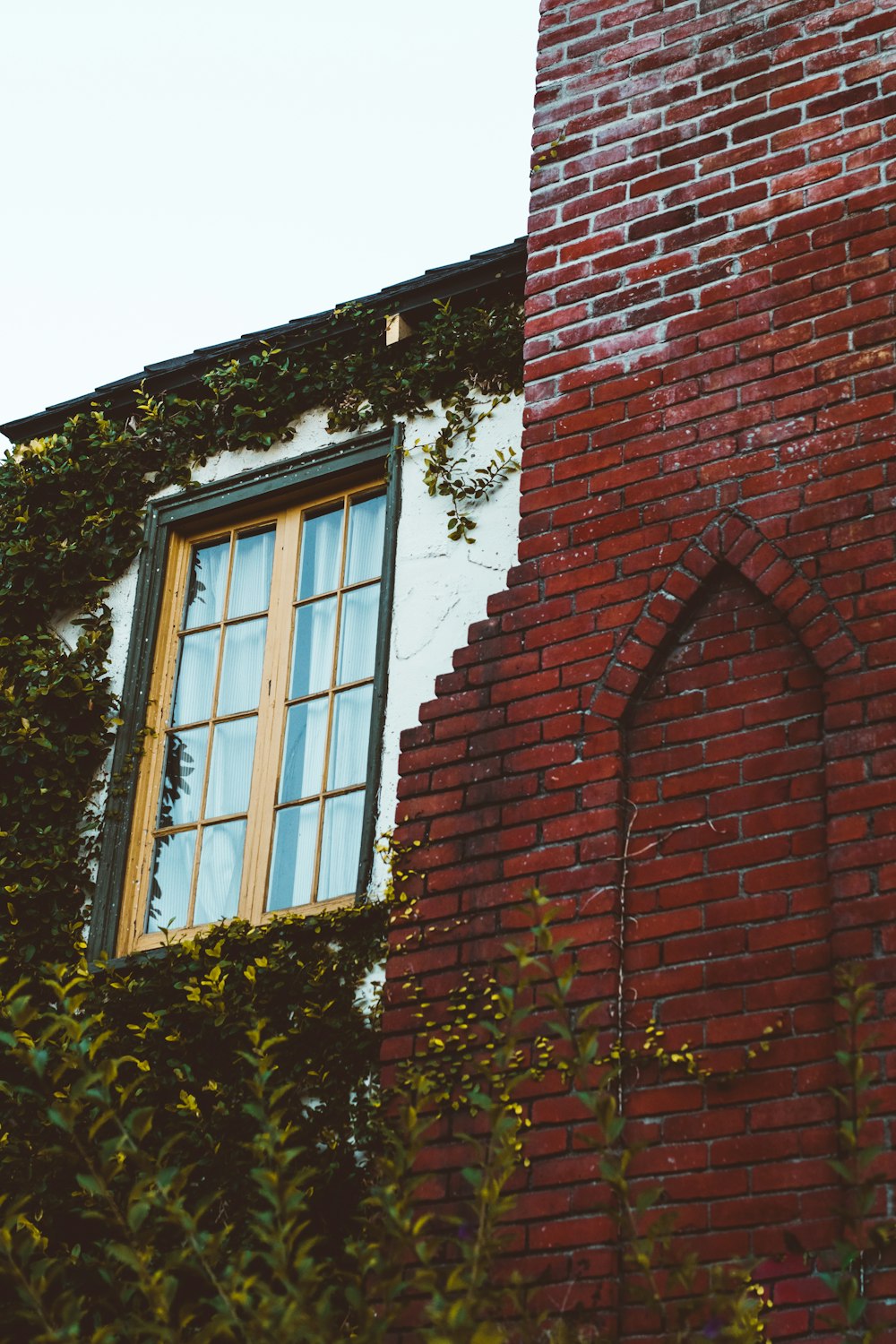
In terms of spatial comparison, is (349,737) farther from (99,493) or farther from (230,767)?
(99,493)

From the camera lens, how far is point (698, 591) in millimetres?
4855

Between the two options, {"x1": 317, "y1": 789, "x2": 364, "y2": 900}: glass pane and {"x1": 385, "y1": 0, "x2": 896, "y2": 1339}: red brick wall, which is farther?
{"x1": 317, "y1": 789, "x2": 364, "y2": 900}: glass pane

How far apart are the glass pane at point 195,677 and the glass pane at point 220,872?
1.80 ft

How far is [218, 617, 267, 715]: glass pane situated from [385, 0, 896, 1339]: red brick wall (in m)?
1.71

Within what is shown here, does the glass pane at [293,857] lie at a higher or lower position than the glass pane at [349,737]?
lower

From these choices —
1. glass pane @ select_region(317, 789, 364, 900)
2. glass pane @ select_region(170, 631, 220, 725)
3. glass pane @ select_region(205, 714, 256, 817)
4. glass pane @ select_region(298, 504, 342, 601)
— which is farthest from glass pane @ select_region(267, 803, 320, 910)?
glass pane @ select_region(298, 504, 342, 601)

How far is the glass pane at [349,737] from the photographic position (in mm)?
6418

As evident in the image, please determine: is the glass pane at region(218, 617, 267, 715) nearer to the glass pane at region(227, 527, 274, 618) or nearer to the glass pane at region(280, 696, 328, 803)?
the glass pane at region(227, 527, 274, 618)

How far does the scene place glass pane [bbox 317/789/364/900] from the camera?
244 inches

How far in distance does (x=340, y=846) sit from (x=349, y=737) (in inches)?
17.9

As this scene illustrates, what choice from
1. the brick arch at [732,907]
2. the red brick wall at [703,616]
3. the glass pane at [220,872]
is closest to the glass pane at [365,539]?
the glass pane at [220,872]

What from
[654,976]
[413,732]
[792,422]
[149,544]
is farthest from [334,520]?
[654,976]

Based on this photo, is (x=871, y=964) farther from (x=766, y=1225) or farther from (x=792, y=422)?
(x=792, y=422)

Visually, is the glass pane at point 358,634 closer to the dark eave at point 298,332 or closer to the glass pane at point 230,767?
the glass pane at point 230,767
